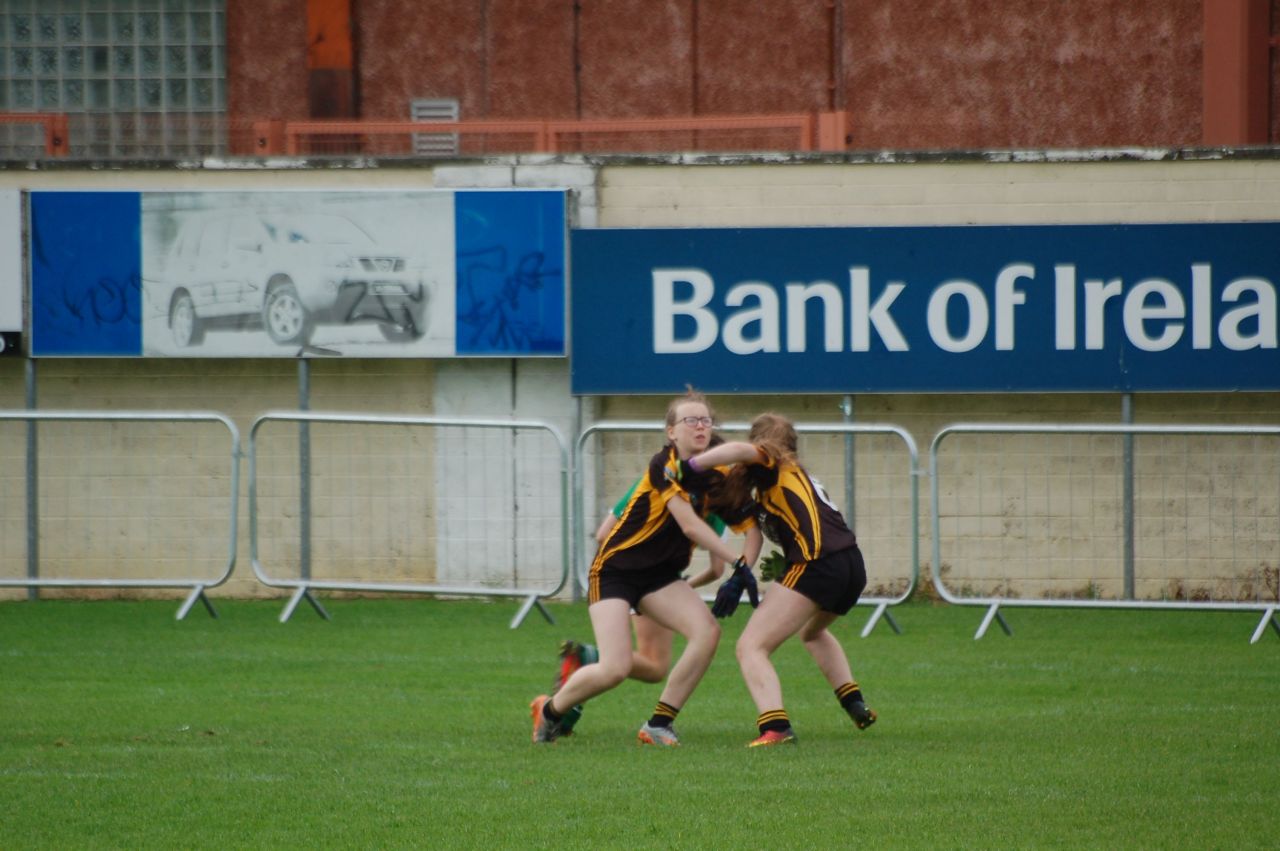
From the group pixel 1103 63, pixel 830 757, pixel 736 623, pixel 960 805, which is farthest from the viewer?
pixel 1103 63

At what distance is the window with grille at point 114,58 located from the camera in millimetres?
21156

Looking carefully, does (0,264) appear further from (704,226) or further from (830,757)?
(830,757)

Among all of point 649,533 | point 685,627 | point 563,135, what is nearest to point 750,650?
point 685,627

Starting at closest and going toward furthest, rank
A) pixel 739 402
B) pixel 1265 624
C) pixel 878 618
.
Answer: pixel 1265 624 → pixel 878 618 → pixel 739 402

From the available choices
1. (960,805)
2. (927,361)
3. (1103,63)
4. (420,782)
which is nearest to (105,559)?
(927,361)

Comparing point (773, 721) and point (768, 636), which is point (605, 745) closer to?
point (773, 721)

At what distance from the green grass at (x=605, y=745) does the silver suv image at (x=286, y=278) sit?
3.08 metres

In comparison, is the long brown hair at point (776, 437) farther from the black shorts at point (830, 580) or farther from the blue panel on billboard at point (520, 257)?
the blue panel on billboard at point (520, 257)

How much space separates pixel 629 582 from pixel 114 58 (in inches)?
601

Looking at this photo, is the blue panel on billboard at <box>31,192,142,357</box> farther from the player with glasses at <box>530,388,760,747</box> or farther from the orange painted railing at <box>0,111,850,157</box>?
the player with glasses at <box>530,388,760,747</box>

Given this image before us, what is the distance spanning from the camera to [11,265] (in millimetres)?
15383

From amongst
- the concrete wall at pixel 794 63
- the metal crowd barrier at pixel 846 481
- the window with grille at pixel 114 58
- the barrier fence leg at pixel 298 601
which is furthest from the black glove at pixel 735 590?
the window with grille at pixel 114 58

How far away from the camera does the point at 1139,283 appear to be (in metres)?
14.8

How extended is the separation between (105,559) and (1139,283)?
9.23 m
